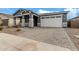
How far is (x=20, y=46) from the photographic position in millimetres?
2729

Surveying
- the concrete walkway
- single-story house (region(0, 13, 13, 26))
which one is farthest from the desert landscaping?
single-story house (region(0, 13, 13, 26))

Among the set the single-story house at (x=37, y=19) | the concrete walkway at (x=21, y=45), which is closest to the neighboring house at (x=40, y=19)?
the single-story house at (x=37, y=19)

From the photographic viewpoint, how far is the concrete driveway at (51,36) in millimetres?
2701

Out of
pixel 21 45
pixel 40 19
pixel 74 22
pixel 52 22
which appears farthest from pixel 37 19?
pixel 74 22

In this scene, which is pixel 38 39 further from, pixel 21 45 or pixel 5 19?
pixel 5 19

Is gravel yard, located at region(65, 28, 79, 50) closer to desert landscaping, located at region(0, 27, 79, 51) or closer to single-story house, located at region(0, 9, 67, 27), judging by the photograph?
desert landscaping, located at region(0, 27, 79, 51)

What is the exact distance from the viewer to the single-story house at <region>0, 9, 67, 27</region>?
2.83 m

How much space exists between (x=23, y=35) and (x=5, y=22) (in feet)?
1.35

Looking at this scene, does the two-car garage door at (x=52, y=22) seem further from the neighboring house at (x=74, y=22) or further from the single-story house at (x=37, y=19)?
the neighboring house at (x=74, y=22)

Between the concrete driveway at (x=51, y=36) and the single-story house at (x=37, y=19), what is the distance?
0.10m

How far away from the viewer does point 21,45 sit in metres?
2.73
